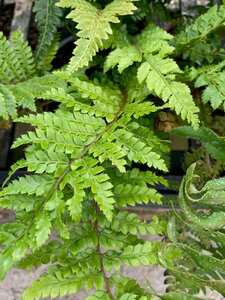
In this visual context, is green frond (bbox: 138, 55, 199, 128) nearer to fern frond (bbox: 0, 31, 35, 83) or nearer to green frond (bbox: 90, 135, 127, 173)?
green frond (bbox: 90, 135, 127, 173)

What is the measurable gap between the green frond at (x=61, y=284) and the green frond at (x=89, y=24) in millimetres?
380

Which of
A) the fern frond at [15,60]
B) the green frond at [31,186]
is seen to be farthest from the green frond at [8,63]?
the green frond at [31,186]

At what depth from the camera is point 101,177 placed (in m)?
0.85

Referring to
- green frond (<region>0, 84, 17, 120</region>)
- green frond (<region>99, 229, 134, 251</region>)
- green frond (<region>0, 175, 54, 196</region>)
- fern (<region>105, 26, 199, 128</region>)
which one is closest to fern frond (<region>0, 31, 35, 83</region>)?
green frond (<region>0, 84, 17, 120</region>)

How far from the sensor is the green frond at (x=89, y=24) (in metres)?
0.90

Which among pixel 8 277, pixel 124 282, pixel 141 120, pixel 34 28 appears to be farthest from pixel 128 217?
pixel 34 28

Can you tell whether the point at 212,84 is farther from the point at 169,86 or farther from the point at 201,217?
the point at 201,217

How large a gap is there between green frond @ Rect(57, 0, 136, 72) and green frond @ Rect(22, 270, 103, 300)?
1.25ft

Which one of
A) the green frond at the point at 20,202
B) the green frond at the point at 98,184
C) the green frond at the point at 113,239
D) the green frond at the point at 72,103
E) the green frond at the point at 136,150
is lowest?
the green frond at the point at 113,239

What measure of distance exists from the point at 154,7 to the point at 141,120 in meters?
0.44

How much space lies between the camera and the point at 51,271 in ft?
2.95

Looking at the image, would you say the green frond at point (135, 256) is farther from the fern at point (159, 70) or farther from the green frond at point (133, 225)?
the fern at point (159, 70)

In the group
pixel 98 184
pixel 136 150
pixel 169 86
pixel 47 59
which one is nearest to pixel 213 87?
pixel 169 86

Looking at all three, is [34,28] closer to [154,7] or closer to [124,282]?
[154,7]
